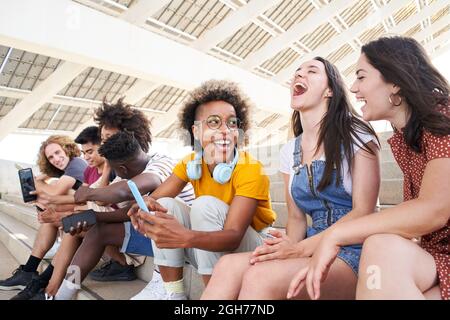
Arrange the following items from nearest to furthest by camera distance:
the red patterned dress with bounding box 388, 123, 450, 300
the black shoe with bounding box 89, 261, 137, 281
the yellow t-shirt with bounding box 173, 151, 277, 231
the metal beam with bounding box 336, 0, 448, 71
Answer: the red patterned dress with bounding box 388, 123, 450, 300 → the yellow t-shirt with bounding box 173, 151, 277, 231 → the black shoe with bounding box 89, 261, 137, 281 → the metal beam with bounding box 336, 0, 448, 71

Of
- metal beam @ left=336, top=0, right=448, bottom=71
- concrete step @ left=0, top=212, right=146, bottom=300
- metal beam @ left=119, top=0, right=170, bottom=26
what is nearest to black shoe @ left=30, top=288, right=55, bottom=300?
concrete step @ left=0, top=212, right=146, bottom=300

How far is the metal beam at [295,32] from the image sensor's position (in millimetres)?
9062

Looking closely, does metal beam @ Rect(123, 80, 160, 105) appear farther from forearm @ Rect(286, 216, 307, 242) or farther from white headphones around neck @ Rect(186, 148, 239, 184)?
forearm @ Rect(286, 216, 307, 242)

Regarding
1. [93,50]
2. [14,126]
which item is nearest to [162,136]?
[14,126]

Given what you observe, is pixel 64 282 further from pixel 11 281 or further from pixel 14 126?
pixel 14 126

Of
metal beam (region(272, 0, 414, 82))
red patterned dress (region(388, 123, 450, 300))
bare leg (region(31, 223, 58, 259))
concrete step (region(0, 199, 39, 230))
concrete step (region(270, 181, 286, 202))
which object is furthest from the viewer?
metal beam (region(272, 0, 414, 82))

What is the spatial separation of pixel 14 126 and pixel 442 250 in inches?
395

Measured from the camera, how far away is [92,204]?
2.14 metres

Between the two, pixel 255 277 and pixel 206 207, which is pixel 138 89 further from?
pixel 255 277

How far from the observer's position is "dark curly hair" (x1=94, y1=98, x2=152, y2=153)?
8.04 feet

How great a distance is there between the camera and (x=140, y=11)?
7.02m

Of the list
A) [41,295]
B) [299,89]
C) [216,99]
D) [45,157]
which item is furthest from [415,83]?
[45,157]

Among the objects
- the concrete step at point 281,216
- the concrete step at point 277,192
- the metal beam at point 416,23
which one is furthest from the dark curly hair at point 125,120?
the metal beam at point 416,23

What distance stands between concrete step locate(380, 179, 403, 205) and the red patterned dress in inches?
40.9
